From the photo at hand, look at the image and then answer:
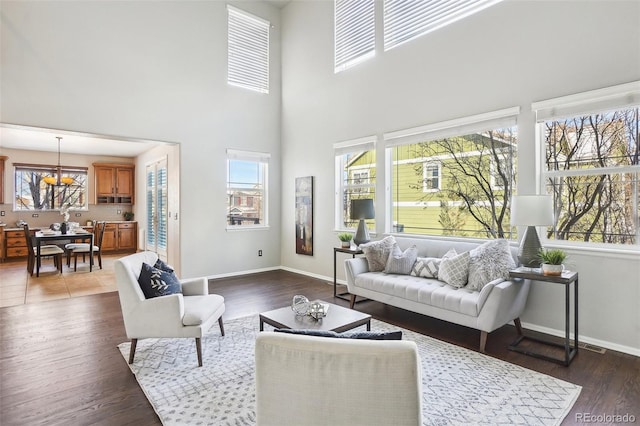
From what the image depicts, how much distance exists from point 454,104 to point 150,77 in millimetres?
4721

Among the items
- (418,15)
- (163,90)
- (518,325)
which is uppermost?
(418,15)

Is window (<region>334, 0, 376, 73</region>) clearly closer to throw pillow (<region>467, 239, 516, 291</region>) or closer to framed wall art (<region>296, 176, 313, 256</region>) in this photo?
framed wall art (<region>296, 176, 313, 256</region>)

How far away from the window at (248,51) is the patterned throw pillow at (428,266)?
189 inches

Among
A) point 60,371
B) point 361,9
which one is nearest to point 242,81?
point 361,9

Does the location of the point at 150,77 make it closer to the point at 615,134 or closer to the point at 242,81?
the point at 242,81

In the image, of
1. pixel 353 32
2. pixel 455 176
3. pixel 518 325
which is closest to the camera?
pixel 518 325

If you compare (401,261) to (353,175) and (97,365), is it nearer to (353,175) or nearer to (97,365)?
(353,175)

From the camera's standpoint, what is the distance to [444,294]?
11.2 ft

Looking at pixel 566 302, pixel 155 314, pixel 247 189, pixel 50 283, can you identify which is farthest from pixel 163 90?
pixel 566 302

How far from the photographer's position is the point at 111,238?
9.65m

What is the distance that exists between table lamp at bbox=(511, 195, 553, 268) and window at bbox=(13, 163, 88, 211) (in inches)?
374

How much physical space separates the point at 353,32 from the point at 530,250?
4.41 m
